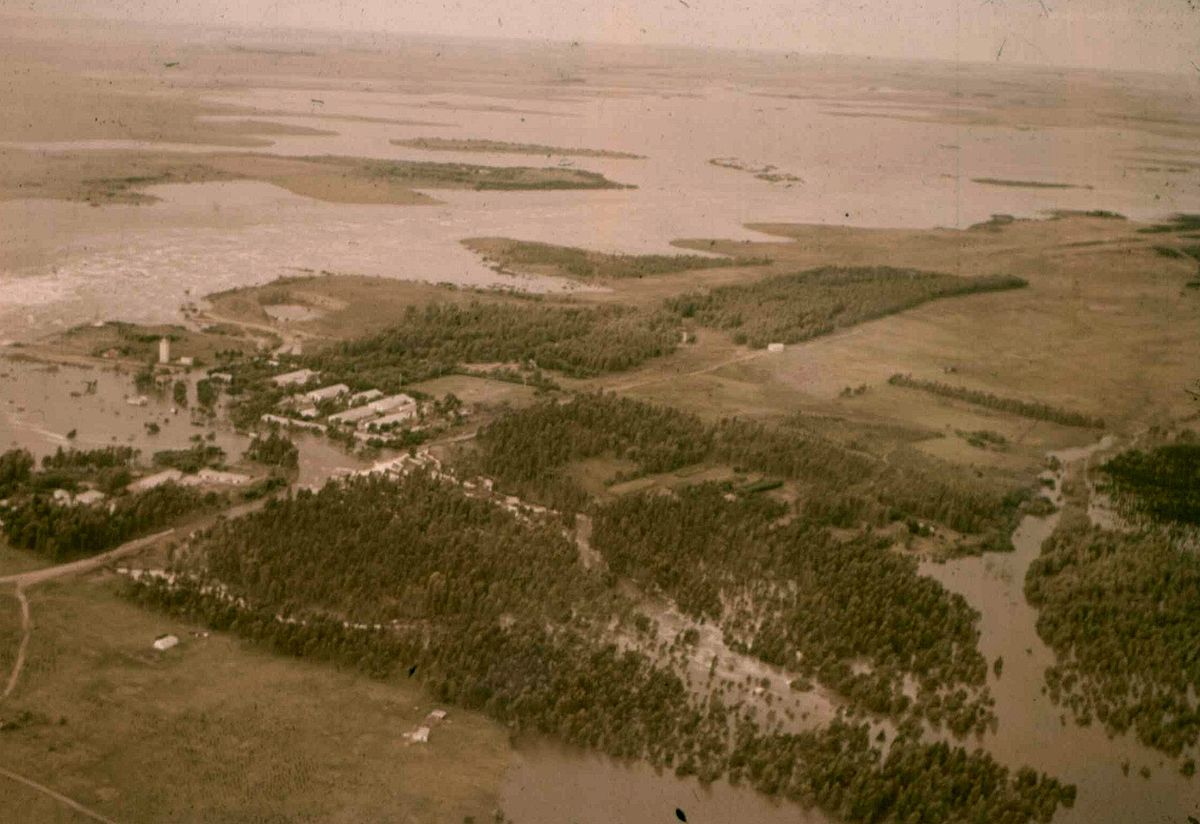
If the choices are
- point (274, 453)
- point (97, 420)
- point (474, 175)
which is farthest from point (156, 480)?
point (474, 175)

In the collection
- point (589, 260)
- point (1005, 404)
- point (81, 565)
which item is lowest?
point (81, 565)

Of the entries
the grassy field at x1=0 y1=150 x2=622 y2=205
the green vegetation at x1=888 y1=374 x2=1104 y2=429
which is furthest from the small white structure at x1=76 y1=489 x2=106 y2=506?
the grassy field at x1=0 y1=150 x2=622 y2=205

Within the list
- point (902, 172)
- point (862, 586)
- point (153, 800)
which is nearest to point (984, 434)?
point (862, 586)

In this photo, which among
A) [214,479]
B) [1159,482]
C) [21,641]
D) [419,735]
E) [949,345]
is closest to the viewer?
[419,735]

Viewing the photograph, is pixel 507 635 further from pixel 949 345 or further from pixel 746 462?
pixel 949 345

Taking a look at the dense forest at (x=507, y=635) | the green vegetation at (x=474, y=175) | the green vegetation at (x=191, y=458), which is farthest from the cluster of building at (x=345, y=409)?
the green vegetation at (x=474, y=175)

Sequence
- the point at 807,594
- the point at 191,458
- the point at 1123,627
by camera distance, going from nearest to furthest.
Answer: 1. the point at 1123,627
2. the point at 807,594
3. the point at 191,458

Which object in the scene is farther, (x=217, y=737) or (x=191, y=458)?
(x=191, y=458)

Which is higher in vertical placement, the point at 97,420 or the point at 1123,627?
the point at 97,420

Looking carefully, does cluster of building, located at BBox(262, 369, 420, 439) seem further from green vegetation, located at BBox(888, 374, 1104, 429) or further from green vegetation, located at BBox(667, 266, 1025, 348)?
green vegetation, located at BBox(888, 374, 1104, 429)
